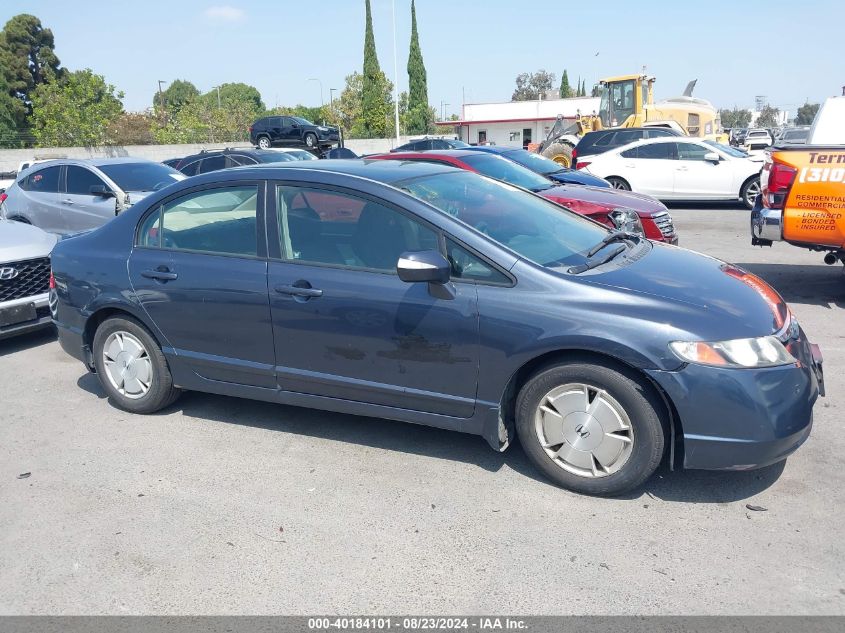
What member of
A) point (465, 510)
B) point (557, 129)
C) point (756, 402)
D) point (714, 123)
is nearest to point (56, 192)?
point (465, 510)

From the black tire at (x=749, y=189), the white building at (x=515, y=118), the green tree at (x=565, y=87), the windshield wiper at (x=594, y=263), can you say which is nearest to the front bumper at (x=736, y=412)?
the windshield wiper at (x=594, y=263)

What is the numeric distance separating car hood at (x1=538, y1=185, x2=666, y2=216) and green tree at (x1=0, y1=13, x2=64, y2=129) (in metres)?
55.4

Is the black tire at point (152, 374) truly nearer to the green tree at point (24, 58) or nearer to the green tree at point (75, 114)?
the green tree at point (75, 114)

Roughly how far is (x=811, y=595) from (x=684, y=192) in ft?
45.4

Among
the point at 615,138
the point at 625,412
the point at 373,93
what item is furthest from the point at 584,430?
the point at 373,93

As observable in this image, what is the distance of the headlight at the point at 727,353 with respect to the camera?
11.3ft

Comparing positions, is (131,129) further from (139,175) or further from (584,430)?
(584,430)

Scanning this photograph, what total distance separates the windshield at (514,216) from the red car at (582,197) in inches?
98.6

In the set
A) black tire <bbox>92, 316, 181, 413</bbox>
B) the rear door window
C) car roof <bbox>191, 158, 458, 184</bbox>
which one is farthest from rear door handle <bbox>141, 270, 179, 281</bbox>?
the rear door window

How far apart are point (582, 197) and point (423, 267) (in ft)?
16.4

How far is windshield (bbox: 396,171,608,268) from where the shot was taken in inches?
165

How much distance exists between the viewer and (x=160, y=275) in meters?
4.72

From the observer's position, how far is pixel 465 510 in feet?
12.2

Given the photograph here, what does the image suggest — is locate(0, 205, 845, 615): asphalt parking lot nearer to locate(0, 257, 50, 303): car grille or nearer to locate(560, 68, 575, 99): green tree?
locate(0, 257, 50, 303): car grille
